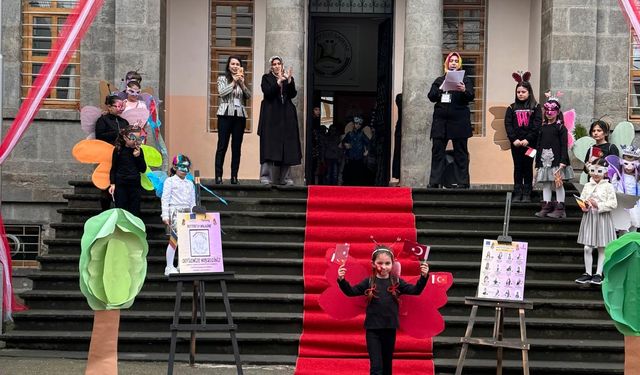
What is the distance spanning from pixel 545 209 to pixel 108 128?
5959mm

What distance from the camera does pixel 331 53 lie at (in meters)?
22.4

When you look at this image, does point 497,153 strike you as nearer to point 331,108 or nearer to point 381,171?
point 381,171

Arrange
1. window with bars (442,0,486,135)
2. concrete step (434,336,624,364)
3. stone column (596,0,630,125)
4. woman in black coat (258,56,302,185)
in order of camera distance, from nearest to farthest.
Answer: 1. concrete step (434,336,624,364)
2. woman in black coat (258,56,302,185)
3. stone column (596,0,630,125)
4. window with bars (442,0,486,135)

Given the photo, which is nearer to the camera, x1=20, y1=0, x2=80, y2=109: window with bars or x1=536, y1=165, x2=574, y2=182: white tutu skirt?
x1=536, y1=165, x2=574, y2=182: white tutu skirt

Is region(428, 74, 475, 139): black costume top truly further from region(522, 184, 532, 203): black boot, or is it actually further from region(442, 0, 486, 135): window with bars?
region(442, 0, 486, 135): window with bars

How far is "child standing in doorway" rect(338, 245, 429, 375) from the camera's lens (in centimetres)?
1064

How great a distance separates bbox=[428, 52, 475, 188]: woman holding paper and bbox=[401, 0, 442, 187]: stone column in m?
0.99

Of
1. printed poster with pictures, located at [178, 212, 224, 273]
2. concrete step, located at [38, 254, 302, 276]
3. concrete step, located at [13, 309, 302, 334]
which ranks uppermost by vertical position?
printed poster with pictures, located at [178, 212, 224, 273]

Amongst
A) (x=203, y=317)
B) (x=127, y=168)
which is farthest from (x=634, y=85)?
(x=203, y=317)

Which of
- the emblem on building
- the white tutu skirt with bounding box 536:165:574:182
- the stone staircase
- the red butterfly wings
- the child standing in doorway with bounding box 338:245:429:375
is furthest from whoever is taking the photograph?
the emblem on building

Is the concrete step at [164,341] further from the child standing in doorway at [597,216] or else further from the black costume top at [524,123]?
the black costume top at [524,123]

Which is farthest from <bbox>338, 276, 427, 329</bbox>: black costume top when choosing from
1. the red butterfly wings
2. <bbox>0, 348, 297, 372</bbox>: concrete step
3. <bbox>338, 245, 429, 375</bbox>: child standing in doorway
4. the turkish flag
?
<bbox>0, 348, 297, 372</bbox>: concrete step

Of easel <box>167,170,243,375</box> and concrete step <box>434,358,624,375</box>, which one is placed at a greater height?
easel <box>167,170,243,375</box>

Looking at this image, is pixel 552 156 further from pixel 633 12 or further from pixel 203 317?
pixel 203 317
